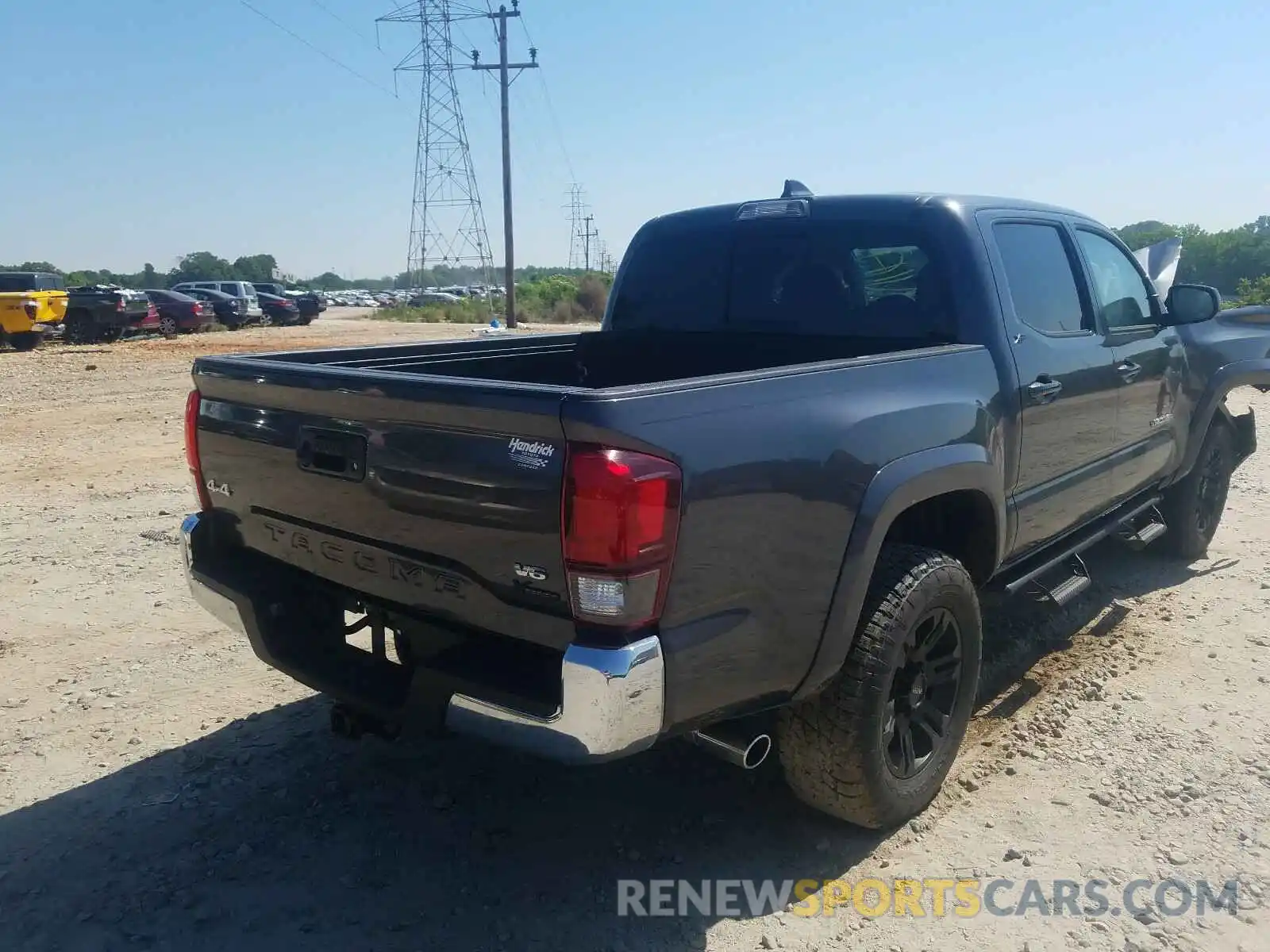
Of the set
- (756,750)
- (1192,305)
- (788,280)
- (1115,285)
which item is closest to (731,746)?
(756,750)

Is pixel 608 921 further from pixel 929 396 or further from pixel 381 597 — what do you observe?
pixel 929 396

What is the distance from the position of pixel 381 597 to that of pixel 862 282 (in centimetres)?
224

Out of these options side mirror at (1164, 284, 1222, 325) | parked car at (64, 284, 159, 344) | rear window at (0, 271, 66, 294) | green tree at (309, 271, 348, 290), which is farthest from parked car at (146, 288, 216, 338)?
green tree at (309, 271, 348, 290)

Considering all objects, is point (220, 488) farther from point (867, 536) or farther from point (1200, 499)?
point (1200, 499)

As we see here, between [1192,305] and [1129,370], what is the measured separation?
0.75m

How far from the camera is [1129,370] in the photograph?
454 centimetres

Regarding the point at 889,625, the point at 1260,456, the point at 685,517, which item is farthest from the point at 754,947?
the point at 1260,456

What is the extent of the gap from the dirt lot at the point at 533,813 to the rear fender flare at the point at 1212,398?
0.90 meters

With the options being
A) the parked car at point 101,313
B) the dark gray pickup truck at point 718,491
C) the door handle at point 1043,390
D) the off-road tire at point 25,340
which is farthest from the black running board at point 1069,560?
the parked car at point 101,313

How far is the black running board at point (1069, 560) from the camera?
156 inches

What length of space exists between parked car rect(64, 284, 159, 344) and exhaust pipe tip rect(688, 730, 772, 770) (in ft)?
79.6

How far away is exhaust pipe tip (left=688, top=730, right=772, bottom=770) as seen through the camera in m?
→ 2.66

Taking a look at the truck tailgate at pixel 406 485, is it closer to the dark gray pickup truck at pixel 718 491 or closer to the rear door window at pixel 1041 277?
the dark gray pickup truck at pixel 718 491

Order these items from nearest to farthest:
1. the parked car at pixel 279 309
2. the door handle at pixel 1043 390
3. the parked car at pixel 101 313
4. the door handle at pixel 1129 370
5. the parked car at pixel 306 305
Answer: the door handle at pixel 1043 390 → the door handle at pixel 1129 370 → the parked car at pixel 101 313 → the parked car at pixel 279 309 → the parked car at pixel 306 305
